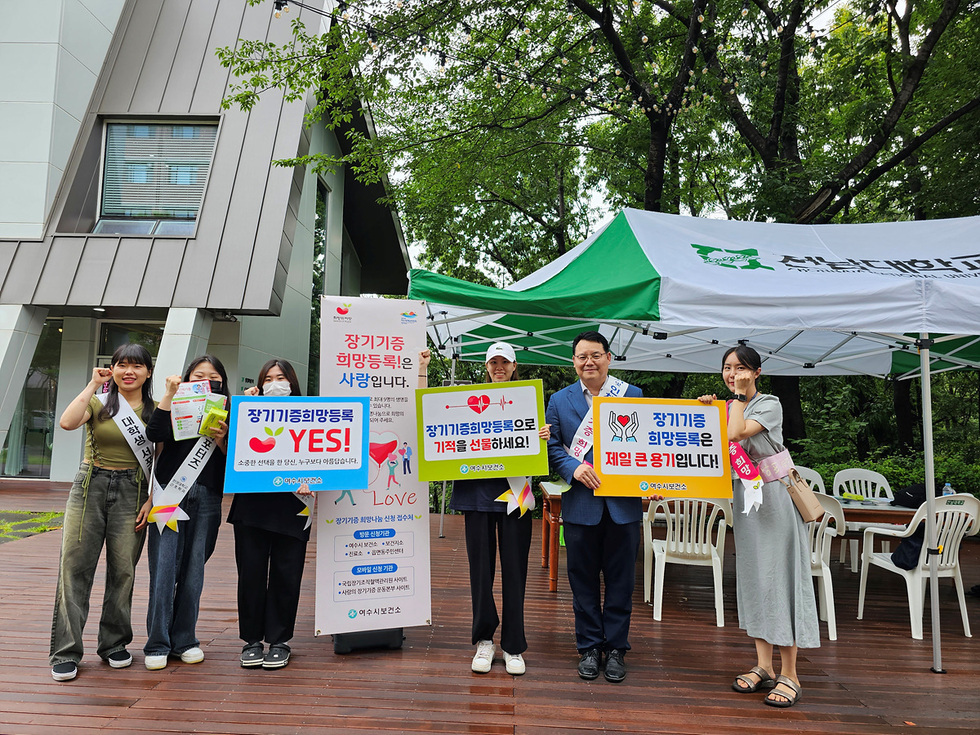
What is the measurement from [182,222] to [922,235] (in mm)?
9900

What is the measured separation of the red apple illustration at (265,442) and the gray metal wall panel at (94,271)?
7.64 meters

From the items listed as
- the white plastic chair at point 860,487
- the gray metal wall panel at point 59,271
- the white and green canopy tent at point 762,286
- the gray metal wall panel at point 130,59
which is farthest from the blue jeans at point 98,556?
the gray metal wall panel at point 130,59

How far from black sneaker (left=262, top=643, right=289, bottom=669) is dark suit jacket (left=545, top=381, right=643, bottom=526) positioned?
170 cm

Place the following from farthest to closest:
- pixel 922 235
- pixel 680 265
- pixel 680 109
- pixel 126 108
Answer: pixel 126 108
pixel 680 109
pixel 922 235
pixel 680 265

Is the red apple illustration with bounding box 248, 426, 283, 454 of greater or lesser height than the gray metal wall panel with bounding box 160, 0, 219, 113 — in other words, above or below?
below

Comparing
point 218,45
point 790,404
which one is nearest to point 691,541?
point 790,404

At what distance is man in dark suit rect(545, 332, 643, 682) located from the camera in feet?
11.7

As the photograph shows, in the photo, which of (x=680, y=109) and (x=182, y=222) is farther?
(x=182, y=222)

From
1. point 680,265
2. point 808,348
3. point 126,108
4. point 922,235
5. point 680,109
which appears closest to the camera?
point 680,265

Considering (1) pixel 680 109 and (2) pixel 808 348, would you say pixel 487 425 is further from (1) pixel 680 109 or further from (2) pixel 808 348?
(1) pixel 680 109

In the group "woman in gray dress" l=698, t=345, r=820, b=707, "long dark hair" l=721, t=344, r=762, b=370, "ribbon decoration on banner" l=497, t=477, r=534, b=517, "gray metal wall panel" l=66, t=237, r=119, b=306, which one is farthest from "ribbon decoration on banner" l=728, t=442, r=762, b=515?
"gray metal wall panel" l=66, t=237, r=119, b=306

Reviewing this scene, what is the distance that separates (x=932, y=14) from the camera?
30.6ft

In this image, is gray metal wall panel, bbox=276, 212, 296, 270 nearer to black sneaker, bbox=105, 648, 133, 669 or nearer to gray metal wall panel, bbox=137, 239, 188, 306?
gray metal wall panel, bbox=137, 239, 188, 306

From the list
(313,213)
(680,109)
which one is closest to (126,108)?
(313,213)
